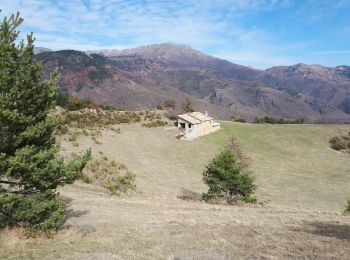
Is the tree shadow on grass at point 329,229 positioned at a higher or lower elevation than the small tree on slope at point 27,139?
lower

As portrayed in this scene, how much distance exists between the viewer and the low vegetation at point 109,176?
37.3m

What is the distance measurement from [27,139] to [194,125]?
61.1m

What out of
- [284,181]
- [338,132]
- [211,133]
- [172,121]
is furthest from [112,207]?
[338,132]

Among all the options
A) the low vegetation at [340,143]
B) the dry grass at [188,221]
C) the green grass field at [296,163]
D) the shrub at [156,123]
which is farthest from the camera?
the shrub at [156,123]

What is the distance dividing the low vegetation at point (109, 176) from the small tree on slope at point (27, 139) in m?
18.1

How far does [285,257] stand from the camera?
15680 mm

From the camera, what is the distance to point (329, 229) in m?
22.4

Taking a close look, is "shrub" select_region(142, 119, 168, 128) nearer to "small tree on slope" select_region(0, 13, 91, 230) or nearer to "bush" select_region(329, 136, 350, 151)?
"bush" select_region(329, 136, 350, 151)

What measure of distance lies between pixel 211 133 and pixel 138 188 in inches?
1608

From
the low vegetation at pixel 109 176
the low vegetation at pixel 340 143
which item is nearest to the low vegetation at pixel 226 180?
the low vegetation at pixel 109 176

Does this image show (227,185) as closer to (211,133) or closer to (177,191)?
(177,191)

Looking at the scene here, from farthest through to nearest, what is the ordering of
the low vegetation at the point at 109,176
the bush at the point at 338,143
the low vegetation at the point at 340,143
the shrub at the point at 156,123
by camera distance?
the shrub at the point at 156,123 → the bush at the point at 338,143 → the low vegetation at the point at 340,143 → the low vegetation at the point at 109,176

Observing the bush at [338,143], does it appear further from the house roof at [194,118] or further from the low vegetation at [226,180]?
the low vegetation at [226,180]

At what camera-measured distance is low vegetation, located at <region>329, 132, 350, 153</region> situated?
246 feet
